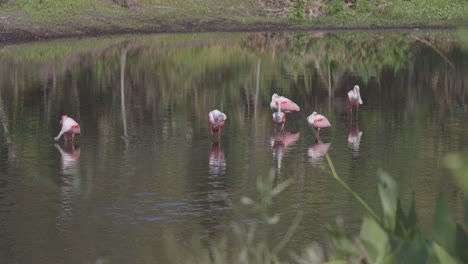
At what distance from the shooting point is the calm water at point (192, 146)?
9.58 metres

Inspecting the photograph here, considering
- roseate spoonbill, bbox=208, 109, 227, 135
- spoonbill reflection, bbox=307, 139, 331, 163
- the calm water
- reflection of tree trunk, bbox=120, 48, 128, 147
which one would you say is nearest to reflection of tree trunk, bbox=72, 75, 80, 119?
the calm water

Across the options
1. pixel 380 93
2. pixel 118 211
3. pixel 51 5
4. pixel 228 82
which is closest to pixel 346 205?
pixel 118 211

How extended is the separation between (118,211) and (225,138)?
5242 millimetres

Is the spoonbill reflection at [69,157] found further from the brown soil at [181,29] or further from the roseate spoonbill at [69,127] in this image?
the brown soil at [181,29]

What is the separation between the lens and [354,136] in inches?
615

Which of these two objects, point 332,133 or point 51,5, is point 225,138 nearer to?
point 332,133

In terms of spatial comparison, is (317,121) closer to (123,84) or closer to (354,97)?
(354,97)

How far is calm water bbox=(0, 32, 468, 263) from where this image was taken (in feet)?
31.4

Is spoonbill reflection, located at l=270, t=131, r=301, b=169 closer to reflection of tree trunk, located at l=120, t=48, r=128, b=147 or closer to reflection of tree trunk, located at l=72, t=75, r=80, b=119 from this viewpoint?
reflection of tree trunk, located at l=120, t=48, r=128, b=147

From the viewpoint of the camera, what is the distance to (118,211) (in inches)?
411

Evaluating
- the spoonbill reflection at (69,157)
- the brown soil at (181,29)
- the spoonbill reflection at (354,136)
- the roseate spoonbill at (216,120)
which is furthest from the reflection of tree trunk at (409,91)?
the brown soil at (181,29)

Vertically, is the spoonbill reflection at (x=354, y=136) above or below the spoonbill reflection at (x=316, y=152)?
above

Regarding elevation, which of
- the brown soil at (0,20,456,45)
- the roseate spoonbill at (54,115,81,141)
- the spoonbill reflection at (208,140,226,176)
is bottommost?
the spoonbill reflection at (208,140,226,176)

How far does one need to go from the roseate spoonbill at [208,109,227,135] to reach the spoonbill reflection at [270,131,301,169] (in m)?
0.74
